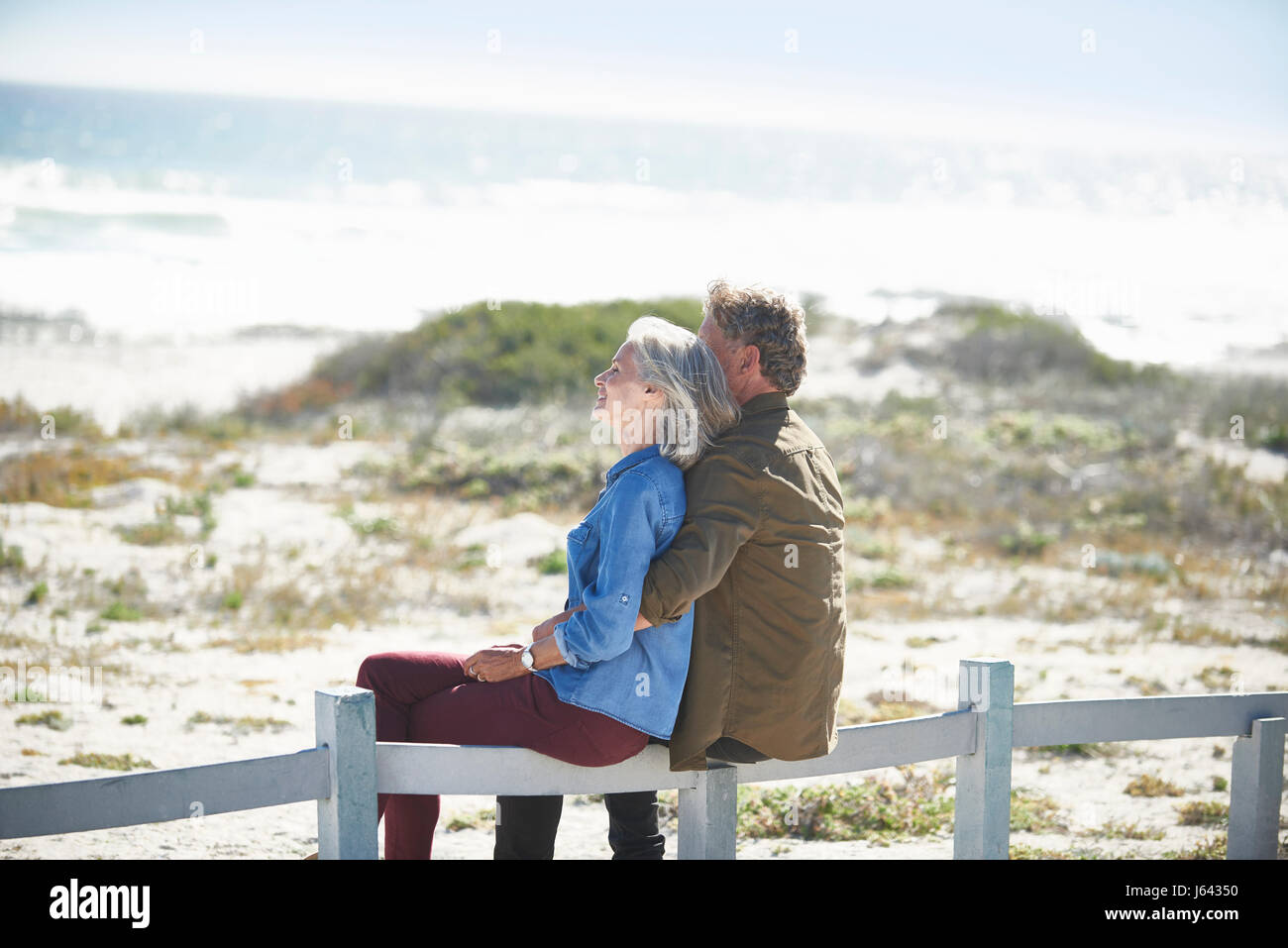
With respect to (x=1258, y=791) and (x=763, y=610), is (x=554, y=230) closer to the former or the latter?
(x=1258, y=791)

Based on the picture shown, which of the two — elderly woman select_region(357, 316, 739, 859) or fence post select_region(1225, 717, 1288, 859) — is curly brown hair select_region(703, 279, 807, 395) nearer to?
elderly woman select_region(357, 316, 739, 859)

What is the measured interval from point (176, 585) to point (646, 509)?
681cm

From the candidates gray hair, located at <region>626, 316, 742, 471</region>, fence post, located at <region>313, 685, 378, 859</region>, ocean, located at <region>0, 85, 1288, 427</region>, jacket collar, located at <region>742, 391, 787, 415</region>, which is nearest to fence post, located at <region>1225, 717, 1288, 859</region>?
jacket collar, located at <region>742, 391, 787, 415</region>

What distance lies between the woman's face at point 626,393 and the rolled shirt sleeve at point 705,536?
7.8 inches

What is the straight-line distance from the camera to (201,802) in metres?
2.35

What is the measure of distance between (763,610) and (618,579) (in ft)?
1.24

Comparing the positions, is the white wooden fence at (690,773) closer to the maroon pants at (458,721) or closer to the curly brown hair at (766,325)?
the maroon pants at (458,721)

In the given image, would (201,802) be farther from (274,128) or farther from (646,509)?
Result: (274,128)

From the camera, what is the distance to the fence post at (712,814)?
8.89 ft

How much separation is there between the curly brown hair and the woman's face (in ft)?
0.85

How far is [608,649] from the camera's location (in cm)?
262

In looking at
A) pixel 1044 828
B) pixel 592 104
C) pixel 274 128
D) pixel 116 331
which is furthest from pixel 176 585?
pixel 592 104

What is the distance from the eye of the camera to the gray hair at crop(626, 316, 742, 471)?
9.04ft
